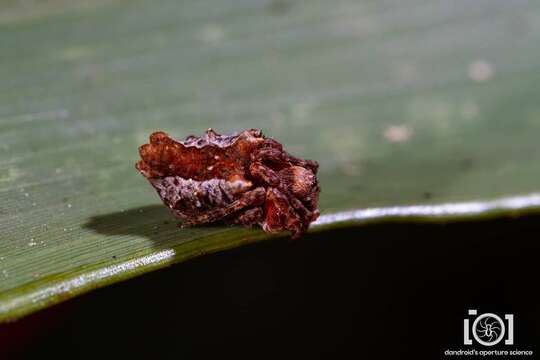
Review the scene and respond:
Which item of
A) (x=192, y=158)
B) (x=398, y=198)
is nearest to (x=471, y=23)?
(x=398, y=198)

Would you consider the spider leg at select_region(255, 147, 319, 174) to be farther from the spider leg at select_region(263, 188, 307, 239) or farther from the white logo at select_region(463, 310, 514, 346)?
the white logo at select_region(463, 310, 514, 346)

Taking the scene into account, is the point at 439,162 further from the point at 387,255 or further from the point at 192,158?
the point at 192,158

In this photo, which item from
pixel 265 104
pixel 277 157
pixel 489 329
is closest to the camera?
pixel 277 157

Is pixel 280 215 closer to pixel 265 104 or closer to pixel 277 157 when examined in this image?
pixel 277 157

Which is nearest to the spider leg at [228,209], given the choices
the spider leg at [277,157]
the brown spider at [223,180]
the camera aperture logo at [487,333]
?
the brown spider at [223,180]

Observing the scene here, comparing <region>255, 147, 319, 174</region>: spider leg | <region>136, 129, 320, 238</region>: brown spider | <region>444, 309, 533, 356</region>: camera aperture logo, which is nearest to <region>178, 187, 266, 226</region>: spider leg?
<region>136, 129, 320, 238</region>: brown spider

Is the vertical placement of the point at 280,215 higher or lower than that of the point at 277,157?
lower

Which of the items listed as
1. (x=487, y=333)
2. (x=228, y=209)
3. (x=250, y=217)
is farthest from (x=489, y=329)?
(x=228, y=209)
